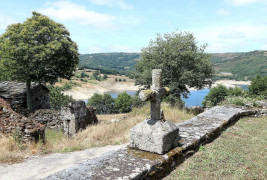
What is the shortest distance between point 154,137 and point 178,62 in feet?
42.7

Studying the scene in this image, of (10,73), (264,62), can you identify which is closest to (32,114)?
(10,73)

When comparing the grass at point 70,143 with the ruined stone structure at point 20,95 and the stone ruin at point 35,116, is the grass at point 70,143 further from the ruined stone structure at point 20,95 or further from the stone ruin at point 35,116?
the ruined stone structure at point 20,95

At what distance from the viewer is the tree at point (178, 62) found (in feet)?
54.2

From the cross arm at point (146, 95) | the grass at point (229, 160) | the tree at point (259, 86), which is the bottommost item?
the tree at point (259, 86)

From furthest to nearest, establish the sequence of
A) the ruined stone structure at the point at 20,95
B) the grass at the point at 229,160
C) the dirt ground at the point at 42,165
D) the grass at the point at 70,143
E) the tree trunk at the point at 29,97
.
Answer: the tree trunk at the point at 29,97 < the ruined stone structure at the point at 20,95 < the grass at the point at 70,143 < the dirt ground at the point at 42,165 < the grass at the point at 229,160

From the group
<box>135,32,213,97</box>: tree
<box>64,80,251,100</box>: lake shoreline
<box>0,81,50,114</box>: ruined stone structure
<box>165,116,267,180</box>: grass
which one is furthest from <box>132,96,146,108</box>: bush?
<box>64,80,251,100</box>: lake shoreline

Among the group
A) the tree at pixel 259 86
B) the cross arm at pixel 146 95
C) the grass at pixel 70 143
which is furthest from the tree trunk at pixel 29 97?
the tree at pixel 259 86

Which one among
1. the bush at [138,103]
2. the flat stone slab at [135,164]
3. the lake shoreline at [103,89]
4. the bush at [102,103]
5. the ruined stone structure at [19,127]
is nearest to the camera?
the flat stone slab at [135,164]

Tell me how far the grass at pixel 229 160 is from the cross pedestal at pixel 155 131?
67 cm

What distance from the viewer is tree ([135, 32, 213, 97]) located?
1653 cm

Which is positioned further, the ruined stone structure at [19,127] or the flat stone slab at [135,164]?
the ruined stone structure at [19,127]

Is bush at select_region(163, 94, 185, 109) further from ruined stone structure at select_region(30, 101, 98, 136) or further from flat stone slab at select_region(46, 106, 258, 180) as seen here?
flat stone slab at select_region(46, 106, 258, 180)

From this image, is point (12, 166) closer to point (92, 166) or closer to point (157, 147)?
point (92, 166)

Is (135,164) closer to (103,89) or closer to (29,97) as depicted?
(29,97)
